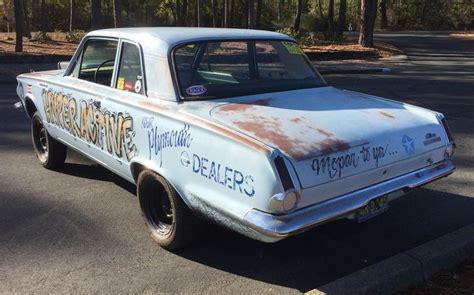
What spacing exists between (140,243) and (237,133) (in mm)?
1427

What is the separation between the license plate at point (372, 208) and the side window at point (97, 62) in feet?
8.35

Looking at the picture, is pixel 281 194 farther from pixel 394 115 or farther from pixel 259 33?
pixel 259 33

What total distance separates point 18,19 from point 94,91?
1383cm

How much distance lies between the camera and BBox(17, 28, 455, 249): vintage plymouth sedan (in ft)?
10.4

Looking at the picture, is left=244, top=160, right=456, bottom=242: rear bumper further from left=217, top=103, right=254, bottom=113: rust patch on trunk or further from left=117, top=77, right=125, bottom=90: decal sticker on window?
left=117, top=77, right=125, bottom=90: decal sticker on window

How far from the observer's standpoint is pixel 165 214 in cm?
411

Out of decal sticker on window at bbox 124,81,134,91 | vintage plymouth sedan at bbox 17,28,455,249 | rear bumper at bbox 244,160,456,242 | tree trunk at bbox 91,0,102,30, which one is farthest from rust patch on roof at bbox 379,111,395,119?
tree trunk at bbox 91,0,102,30

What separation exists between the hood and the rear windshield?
19 cm

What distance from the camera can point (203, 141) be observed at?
3.43 m

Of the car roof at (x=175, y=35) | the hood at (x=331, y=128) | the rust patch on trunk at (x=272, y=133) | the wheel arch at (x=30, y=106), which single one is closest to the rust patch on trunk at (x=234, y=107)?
the hood at (x=331, y=128)

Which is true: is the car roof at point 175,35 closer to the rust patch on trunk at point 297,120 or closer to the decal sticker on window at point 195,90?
the decal sticker on window at point 195,90

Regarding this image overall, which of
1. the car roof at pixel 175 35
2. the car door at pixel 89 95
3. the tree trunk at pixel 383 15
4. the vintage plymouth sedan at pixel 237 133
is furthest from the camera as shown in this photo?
the tree trunk at pixel 383 15

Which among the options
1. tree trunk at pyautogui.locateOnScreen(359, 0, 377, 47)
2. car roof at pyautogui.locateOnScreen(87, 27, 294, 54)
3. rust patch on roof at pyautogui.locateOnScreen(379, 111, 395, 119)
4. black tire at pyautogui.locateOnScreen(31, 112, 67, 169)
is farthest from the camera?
tree trunk at pyautogui.locateOnScreen(359, 0, 377, 47)

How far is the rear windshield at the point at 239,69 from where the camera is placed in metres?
4.07
